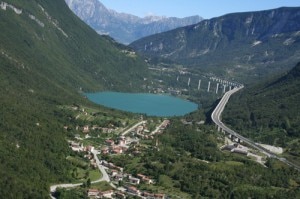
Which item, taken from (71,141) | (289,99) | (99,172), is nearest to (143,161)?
(99,172)

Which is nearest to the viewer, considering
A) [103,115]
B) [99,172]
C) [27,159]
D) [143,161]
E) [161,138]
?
[27,159]

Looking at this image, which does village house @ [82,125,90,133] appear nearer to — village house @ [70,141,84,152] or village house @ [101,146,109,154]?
village house @ [101,146,109,154]

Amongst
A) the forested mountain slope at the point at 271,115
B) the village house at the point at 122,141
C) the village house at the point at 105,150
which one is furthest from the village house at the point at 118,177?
the forested mountain slope at the point at 271,115

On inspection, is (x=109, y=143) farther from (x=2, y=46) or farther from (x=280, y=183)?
(x=2, y=46)

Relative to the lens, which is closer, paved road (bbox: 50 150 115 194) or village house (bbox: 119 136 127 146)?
paved road (bbox: 50 150 115 194)

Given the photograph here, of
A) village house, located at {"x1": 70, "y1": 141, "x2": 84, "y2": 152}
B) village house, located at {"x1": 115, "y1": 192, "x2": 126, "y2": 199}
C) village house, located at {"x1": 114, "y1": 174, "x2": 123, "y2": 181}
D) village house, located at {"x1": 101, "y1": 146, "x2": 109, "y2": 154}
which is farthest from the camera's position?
village house, located at {"x1": 101, "y1": 146, "x2": 109, "y2": 154}

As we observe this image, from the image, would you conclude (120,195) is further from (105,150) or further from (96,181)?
(105,150)

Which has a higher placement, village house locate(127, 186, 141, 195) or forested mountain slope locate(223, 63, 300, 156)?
forested mountain slope locate(223, 63, 300, 156)

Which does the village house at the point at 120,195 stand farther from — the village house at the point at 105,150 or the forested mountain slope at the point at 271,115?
the forested mountain slope at the point at 271,115

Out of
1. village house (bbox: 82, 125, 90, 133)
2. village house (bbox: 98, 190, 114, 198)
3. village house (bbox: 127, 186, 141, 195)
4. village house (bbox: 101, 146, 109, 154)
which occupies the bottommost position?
village house (bbox: 98, 190, 114, 198)

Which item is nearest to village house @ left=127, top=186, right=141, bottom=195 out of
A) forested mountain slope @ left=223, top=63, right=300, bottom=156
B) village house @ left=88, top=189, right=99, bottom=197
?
village house @ left=88, top=189, right=99, bottom=197

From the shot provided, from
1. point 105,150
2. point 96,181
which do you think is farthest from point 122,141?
point 96,181
